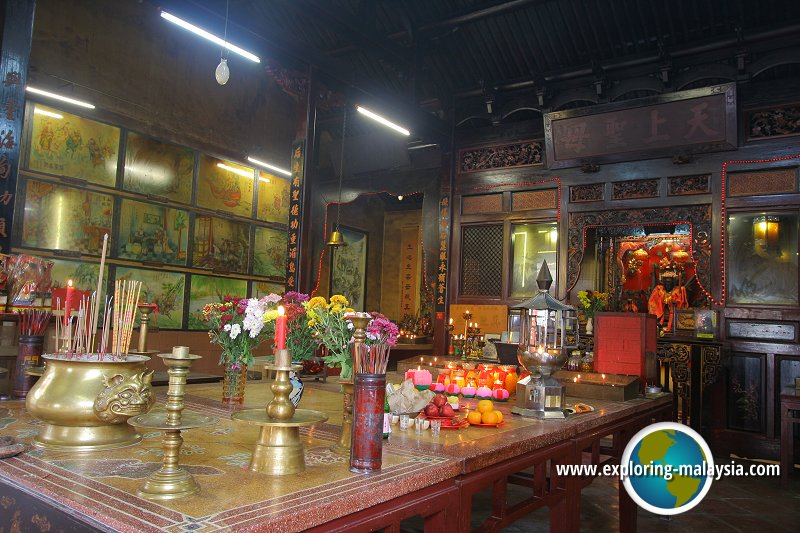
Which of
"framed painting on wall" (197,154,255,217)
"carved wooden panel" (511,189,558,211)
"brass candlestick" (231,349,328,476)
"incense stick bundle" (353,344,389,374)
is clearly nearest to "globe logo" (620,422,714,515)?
"incense stick bundle" (353,344,389,374)

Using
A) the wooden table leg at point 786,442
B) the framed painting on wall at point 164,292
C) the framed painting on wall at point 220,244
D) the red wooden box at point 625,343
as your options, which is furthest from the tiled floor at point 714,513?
the framed painting on wall at point 220,244

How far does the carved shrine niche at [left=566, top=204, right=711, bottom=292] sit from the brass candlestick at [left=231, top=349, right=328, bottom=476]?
17.5 ft

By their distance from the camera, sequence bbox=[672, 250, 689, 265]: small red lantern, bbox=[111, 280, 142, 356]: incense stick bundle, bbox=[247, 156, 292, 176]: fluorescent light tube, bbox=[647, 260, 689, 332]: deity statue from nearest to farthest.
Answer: bbox=[111, 280, 142, 356]: incense stick bundle → bbox=[647, 260, 689, 332]: deity statue → bbox=[672, 250, 689, 265]: small red lantern → bbox=[247, 156, 292, 176]: fluorescent light tube

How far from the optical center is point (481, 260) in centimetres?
710

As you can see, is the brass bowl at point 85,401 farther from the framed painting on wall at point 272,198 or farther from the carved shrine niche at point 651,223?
the framed painting on wall at point 272,198

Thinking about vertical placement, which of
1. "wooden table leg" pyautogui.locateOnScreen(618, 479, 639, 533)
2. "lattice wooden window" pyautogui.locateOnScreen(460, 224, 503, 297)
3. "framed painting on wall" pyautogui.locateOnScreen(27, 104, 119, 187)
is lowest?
"wooden table leg" pyautogui.locateOnScreen(618, 479, 639, 533)

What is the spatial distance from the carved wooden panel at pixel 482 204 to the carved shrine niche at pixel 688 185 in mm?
1891

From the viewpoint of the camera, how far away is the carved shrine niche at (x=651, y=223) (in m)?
5.70

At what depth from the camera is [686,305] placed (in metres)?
7.80

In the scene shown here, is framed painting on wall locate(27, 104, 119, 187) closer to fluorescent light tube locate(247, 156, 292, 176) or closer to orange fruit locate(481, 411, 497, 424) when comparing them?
fluorescent light tube locate(247, 156, 292, 176)

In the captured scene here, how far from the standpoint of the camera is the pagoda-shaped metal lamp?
247 centimetres

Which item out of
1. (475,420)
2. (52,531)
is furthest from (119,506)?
(475,420)

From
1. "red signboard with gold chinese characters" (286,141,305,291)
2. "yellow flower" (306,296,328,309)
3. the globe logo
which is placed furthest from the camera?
"red signboard with gold chinese characters" (286,141,305,291)

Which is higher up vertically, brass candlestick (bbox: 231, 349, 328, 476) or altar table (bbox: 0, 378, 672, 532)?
brass candlestick (bbox: 231, 349, 328, 476)
